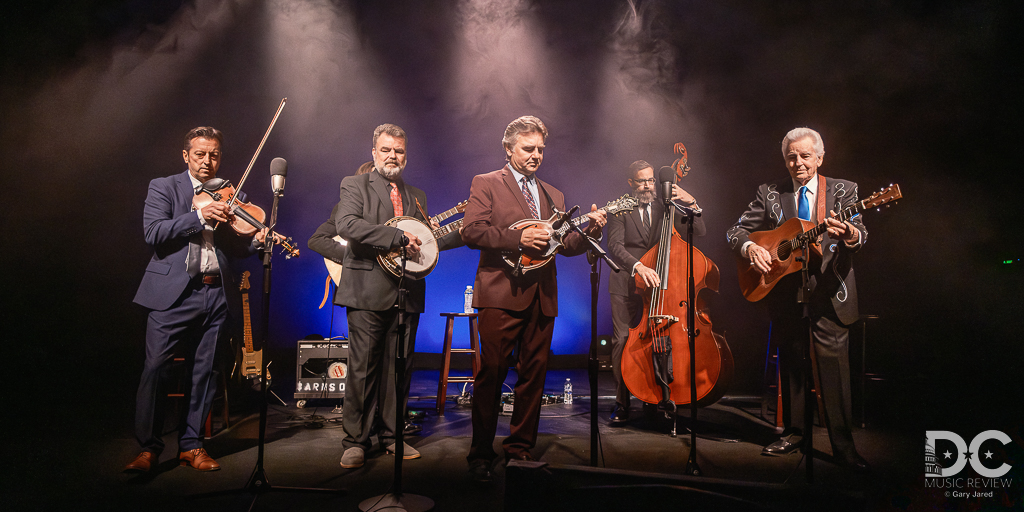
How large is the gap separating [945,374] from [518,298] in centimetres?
433

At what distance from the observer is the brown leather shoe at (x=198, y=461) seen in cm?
295

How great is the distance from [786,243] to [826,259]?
9.6 inches

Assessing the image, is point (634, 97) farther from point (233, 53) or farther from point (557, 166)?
point (233, 53)

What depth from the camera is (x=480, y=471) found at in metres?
2.71

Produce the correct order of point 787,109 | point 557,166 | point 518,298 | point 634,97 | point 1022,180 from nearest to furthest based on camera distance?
point 518,298 < point 1022,180 < point 787,109 < point 634,97 < point 557,166

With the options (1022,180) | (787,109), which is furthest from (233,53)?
(1022,180)

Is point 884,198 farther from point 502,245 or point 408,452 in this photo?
point 408,452

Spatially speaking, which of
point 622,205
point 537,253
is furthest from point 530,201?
point 622,205

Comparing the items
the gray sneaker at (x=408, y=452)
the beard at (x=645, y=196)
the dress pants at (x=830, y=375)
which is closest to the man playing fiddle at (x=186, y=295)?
the gray sneaker at (x=408, y=452)

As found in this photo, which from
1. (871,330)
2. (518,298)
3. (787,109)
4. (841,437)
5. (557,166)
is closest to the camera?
(518,298)

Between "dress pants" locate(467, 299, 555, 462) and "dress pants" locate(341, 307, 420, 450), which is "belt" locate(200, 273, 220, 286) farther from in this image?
"dress pants" locate(467, 299, 555, 462)

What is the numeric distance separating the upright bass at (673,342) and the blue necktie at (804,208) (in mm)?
626

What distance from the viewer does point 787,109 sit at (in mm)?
5523

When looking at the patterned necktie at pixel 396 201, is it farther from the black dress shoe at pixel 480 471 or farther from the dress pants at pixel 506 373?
the black dress shoe at pixel 480 471
